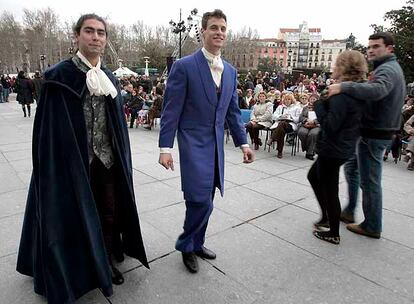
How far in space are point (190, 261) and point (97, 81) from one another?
1.53 m

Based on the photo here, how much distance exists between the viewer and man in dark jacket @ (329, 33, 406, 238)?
3033mm

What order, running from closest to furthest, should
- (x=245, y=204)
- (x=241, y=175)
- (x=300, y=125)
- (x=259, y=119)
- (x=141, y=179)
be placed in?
(x=245, y=204)
(x=141, y=179)
(x=241, y=175)
(x=300, y=125)
(x=259, y=119)

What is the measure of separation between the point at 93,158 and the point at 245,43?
99904 mm

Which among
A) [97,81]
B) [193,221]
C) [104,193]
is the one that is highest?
[97,81]

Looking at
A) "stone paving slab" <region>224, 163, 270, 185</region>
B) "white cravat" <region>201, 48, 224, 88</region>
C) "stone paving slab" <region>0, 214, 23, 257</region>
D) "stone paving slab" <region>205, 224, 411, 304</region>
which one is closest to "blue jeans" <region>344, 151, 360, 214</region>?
"stone paving slab" <region>205, 224, 411, 304</region>

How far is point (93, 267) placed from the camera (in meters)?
2.15

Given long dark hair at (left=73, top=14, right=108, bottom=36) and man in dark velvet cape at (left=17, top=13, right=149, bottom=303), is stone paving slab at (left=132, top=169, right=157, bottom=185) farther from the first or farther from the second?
long dark hair at (left=73, top=14, right=108, bottom=36)

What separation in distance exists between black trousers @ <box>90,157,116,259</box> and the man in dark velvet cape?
0.16 meters

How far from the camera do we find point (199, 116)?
2.47 meters


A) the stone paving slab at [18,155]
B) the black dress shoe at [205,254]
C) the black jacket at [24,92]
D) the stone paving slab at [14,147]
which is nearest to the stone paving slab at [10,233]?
the black dress shoe at [205,254]

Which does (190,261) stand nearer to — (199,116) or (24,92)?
(199,116)

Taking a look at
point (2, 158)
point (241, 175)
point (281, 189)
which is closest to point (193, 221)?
point (281, 189)

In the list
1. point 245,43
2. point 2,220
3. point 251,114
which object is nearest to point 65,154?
point 2,220

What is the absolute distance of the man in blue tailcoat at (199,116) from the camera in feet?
7.92
